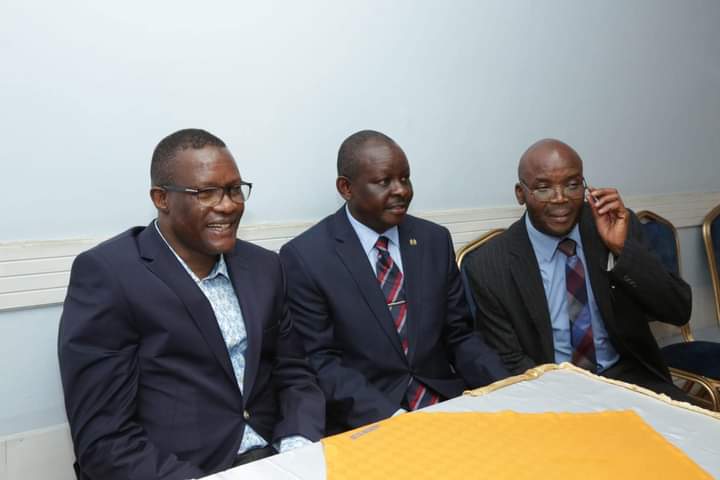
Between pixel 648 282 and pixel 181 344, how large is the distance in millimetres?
1697

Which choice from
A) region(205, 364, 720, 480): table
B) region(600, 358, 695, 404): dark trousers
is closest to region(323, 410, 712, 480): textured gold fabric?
region(205, 364, 720, 480): table

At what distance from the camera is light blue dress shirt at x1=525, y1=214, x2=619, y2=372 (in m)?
2.25

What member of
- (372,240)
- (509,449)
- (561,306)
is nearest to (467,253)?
(561,306)

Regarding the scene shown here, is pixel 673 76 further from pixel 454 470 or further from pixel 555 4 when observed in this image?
pixel 454 470

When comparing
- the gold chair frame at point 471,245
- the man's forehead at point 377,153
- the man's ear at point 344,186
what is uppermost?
the man's forehead at point 377,153

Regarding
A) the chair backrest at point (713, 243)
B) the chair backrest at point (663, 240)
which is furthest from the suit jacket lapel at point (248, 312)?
the chair backrest at point (713, 243)

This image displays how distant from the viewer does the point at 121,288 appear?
1474 mm

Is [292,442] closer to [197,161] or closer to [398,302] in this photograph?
[398,302]

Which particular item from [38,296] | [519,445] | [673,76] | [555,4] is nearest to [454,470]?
[519,445]

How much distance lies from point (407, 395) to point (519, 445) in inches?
37.4

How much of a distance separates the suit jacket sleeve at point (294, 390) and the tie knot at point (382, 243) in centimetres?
48

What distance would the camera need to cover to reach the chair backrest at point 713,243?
123 inches

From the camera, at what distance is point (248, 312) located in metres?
1.69

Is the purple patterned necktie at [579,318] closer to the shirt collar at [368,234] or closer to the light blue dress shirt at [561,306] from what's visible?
the light blue dress shirt at [561,306]
